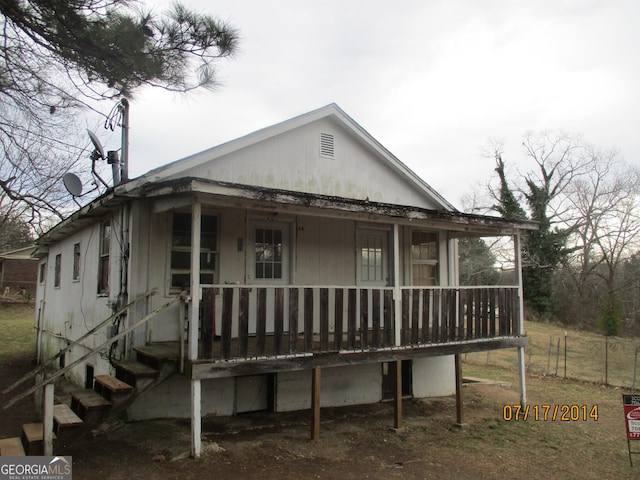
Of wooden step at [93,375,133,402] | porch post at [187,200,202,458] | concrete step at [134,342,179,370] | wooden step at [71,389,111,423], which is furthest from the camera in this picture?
concrete step at [134,342,179,370]

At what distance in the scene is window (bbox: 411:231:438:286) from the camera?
37.1 ft

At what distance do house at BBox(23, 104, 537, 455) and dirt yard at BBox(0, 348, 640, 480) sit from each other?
458 millimetres

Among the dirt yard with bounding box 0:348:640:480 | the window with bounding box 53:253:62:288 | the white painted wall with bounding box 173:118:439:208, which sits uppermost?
the white painted wall with bounding box 173:118:439:208

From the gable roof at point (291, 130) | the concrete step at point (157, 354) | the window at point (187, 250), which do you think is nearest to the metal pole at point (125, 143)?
the gable roof at point (291, 130)

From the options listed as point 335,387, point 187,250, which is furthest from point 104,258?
point 335,387

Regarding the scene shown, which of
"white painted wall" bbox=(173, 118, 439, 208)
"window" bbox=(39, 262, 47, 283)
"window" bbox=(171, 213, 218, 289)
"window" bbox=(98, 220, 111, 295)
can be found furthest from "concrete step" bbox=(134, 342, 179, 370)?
"window" bbox=(39, 262, 47, 283)

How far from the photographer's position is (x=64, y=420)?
5.71 m

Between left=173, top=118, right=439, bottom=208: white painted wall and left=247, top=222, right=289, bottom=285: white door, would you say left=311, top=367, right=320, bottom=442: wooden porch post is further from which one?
left=173, top=118, right=439, bottom=208: white painted wall

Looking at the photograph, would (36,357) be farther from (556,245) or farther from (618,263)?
(618,263)

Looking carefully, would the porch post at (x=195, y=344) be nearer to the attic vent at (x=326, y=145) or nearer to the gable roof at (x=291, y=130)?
the gable roof at (x=291, y=130)

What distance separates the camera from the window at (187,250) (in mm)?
8016

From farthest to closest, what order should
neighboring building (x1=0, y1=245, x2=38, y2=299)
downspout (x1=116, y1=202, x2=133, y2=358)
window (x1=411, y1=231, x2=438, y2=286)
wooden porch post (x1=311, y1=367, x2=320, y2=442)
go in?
neighboring building (x1=0, y1=245, x2=38, y2=299), window (x1=411, y1=231, x2=438, y2=286), downspout (x1=116, y1=202, x2=133, y2=358), wooden porch post (x1=311, y1=367, x2=320, y2=442)

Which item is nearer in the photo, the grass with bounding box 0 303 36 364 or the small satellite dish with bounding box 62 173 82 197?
the small satellite dish with bounding box 62 173 82 197

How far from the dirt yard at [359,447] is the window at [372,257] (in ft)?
8.63
